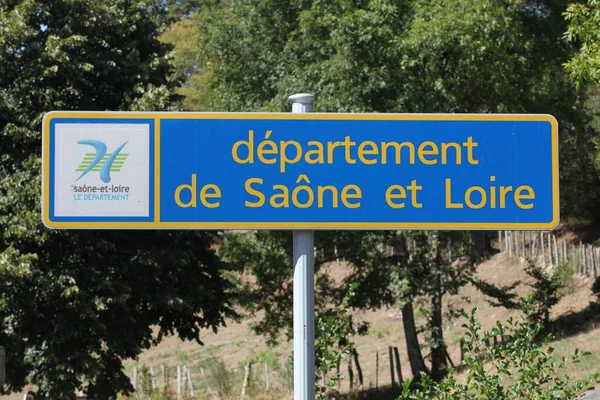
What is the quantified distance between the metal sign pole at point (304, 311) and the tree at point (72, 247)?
11.0 meters

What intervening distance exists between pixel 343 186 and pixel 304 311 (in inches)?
21.7

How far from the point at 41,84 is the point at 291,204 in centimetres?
1306

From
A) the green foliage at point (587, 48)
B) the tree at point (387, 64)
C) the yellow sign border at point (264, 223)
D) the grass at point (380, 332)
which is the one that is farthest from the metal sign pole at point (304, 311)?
the grass at point (380, 332)

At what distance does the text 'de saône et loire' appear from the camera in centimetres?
370

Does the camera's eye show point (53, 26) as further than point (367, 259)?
No

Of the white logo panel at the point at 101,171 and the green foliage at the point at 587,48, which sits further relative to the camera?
the green foliage at the point at 587,48

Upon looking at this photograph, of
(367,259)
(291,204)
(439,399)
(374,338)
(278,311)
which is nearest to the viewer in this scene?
(291,204)

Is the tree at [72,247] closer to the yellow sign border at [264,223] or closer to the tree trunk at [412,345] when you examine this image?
the tree trunk at [412,345]

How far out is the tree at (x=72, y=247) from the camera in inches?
593

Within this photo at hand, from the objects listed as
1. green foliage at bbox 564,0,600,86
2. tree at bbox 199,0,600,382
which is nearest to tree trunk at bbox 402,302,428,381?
tree at bbox 199,0,600,382

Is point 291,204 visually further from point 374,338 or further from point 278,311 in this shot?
point 374,338

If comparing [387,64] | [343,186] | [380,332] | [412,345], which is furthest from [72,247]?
[380,332]

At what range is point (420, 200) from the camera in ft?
12.2

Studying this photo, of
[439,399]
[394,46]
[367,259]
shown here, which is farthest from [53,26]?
[439,399]
